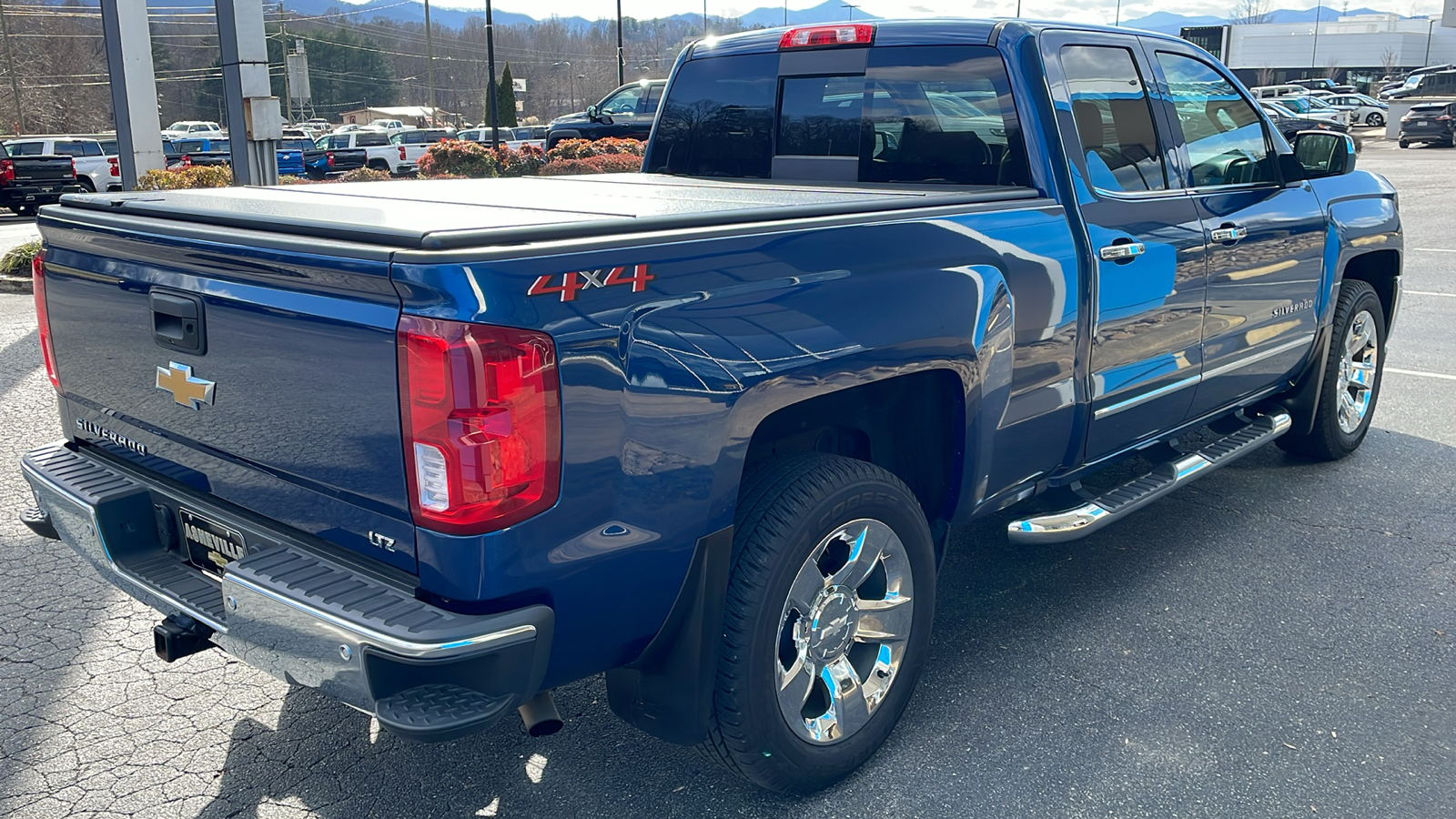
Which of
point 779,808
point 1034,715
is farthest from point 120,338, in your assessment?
point 1034,715

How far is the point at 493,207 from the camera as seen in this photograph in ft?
9.22

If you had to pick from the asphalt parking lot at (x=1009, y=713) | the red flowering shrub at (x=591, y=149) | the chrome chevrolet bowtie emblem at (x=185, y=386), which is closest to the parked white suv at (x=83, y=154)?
the red flowering shrub at (x=591, y=149)

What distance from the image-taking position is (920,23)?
3904 mm

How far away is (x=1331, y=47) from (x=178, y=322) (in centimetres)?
11653

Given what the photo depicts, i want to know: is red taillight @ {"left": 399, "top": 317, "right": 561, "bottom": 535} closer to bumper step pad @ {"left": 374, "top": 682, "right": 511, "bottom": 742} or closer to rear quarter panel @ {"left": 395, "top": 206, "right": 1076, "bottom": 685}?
rear quarter panel @ {"left": 395, "top": 206, "right": 1076, "bottom": 685}

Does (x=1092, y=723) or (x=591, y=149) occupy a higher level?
(x=591, y=149)

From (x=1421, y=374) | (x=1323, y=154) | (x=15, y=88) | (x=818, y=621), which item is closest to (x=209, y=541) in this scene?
(x=818, y=621)

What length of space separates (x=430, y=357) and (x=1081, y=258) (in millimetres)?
2209

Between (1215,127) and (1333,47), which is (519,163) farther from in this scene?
(1333,47)

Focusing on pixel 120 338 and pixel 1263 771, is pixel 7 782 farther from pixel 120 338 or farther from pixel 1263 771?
pixel 1263 771

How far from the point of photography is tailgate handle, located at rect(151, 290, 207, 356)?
248cm

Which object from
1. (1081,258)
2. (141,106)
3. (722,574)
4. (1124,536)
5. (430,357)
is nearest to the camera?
(430,357)

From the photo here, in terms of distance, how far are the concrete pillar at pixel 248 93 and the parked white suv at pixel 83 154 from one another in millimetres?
13113

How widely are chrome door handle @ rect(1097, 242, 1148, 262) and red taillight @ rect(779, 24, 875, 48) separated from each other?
1.16 m
